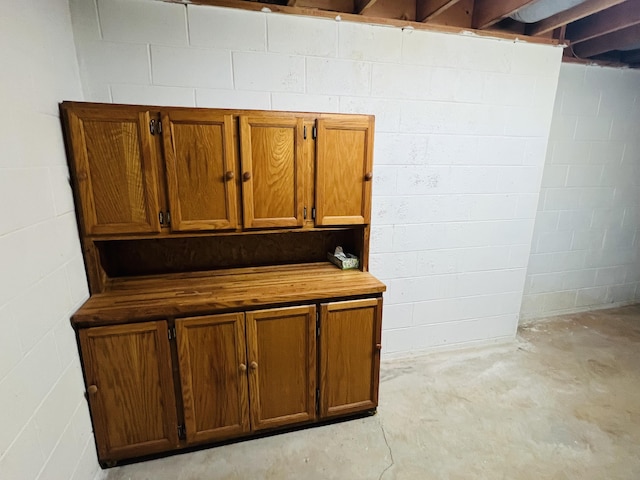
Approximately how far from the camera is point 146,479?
162 cm

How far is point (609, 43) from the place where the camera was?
257 cm

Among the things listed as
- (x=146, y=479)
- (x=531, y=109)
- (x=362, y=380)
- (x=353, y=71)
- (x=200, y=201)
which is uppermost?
(x=353, y=71)

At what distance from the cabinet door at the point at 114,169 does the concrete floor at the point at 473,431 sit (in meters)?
1.23

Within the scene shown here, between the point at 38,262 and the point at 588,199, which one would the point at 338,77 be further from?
the point at 588,199

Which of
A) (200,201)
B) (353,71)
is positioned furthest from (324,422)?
(353,71)

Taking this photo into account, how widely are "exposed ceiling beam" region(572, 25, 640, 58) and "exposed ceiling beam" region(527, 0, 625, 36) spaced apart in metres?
0.69

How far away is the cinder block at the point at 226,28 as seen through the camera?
1797 mm

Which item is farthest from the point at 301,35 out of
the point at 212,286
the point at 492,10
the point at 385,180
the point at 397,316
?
the point at 397,316

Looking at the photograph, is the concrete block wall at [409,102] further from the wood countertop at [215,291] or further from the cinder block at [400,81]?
the wood countertop at [215,291]

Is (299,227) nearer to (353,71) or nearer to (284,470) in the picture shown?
(353,71)

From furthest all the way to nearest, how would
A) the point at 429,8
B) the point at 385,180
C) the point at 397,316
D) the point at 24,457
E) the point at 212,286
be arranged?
the point at 397,316 → the point at 385,180 → the point at 429,8 → the point at 212,286 → the point at 24,457

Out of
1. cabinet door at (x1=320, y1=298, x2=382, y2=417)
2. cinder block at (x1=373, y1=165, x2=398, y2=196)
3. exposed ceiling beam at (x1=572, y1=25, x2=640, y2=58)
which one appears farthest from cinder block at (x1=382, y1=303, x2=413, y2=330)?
exposed ceiling beam at (x1=572, y1=25, x2=640, y2=58)

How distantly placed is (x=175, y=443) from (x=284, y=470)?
0.57m

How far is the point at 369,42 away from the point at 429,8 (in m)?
0.40
